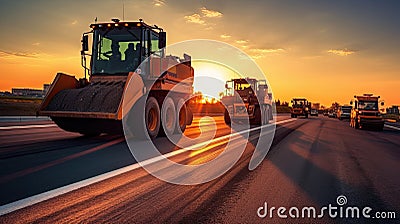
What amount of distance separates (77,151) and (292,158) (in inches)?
207

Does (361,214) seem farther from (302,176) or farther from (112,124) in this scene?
(112,124)

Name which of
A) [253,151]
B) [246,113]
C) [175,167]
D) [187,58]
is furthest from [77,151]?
[246,113]

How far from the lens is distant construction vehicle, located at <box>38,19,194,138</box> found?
990 cm

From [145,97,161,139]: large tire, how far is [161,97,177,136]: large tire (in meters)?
0.47

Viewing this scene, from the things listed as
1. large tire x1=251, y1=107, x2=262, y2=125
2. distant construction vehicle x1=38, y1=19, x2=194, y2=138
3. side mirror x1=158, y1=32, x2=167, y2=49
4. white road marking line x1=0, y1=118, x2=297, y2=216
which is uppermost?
side mirror x1=158, y1=32, x2=167, y2=49

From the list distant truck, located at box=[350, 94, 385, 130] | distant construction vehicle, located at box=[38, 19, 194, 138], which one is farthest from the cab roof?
distant truck, located at box=[350, 94, 385, 130]

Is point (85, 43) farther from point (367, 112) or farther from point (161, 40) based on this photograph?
point (367, 112)

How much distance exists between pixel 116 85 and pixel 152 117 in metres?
1.83

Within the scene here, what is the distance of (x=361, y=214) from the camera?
418 cm

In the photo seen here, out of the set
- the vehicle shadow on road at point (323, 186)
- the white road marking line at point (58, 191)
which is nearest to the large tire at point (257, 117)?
the vehicle shadow on road at point (323, 186)

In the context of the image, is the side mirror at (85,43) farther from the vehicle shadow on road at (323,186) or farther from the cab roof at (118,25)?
the vehicle shadow on road at (323,186)

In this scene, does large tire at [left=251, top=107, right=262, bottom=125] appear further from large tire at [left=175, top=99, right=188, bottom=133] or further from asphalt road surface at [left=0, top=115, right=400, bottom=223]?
asphalt road surface at [left=0, top=115, right=400, bottom=223]

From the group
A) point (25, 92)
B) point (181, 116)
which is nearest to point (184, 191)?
point (181, 116)

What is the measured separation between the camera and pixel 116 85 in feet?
33.4
